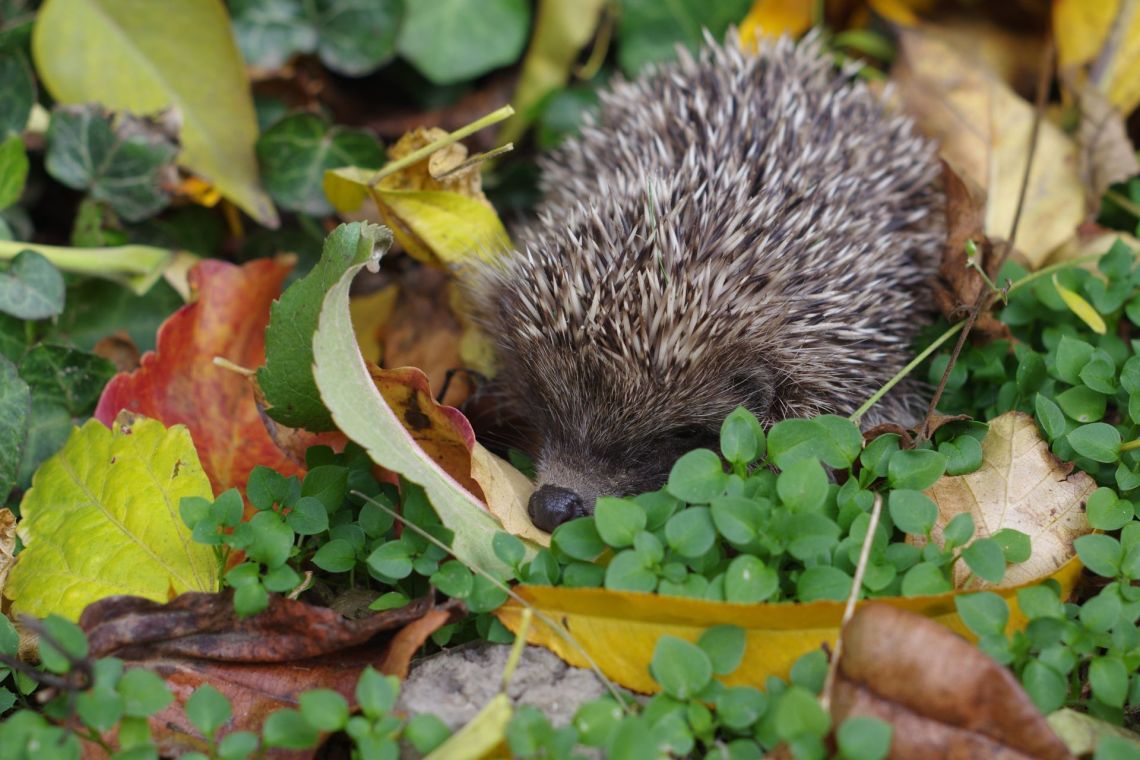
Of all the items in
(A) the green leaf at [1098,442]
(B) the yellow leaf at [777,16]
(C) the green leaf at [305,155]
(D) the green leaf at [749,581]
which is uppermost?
(B) the yellow leaf at [777,16]

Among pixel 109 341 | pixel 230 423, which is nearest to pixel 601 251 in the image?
pixel 230 423

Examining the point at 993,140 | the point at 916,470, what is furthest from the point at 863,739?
the point at 993,140

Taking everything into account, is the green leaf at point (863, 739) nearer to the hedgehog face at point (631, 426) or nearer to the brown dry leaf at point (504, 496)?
the brown dry leaf at point (504, 496)

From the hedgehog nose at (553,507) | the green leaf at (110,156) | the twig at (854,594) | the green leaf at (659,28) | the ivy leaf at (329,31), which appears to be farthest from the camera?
the green leaf at (659,28)

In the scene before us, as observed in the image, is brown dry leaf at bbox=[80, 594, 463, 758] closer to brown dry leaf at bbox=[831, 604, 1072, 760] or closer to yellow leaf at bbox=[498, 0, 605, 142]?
brown dry leaf at bbox=[831, 604, 1072, 760]

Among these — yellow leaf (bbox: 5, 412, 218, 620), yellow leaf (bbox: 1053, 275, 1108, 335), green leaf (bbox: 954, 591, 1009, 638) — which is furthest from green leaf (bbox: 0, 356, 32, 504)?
yellow leaf (bbox: 1053, 275, 1108, 335)

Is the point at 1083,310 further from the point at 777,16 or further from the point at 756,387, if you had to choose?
the point at 777,16

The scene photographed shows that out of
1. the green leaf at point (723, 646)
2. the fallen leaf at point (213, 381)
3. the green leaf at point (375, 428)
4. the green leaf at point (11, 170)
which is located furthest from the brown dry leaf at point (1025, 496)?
the green leaf at point (11, 170)
